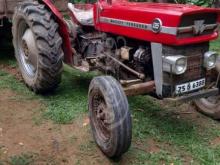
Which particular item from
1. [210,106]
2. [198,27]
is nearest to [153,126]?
[210,106]

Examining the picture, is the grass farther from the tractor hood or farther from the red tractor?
the tractor hood

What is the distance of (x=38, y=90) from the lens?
19.7ft

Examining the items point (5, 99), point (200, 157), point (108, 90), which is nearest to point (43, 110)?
point (5, 99)

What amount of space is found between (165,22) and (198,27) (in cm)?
39

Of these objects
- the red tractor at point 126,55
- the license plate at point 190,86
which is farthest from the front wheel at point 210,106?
the license plate at point 190,86

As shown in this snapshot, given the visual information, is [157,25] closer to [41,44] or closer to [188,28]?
[188,28]

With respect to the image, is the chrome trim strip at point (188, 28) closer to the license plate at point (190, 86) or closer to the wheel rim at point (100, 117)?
the license plate at point (190, 86)

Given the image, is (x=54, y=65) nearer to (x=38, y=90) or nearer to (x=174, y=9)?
(x=38, y=90)

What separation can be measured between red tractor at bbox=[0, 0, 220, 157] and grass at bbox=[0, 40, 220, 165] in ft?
0.85

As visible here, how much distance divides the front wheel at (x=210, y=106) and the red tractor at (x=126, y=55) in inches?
0.5

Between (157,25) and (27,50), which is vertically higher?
(157,25)

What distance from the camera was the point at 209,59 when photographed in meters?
4.58

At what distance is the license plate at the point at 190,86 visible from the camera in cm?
446

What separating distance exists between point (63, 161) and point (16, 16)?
8.88ft
